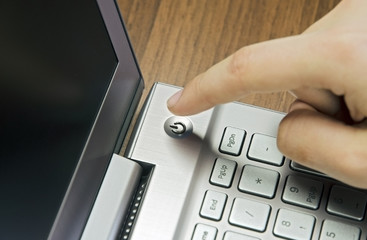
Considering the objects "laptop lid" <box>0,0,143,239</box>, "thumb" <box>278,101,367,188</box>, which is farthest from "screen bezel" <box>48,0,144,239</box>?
"thumb" <box>278,101,367,188</box>

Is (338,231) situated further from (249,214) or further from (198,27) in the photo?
(198,27)

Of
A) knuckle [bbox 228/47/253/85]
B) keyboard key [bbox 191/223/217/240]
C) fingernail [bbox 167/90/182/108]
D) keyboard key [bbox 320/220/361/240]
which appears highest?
knuckle [bbox 228/47/253/85]

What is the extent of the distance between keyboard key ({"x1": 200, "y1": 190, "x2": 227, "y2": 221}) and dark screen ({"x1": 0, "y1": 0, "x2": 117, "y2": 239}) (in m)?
0.09

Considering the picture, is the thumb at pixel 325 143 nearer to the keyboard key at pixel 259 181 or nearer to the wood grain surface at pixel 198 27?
the keyboard key at pixel 259 181

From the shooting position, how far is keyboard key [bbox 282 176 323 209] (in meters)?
0.35

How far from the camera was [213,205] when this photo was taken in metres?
0.35

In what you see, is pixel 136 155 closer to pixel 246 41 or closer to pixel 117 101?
pixel 117 101

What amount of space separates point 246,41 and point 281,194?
15cm

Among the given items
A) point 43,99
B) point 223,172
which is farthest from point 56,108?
point 223,172

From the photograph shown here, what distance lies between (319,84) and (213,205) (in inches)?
4.3

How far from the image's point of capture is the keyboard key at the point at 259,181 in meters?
0.35

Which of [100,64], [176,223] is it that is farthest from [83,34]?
[176,223]

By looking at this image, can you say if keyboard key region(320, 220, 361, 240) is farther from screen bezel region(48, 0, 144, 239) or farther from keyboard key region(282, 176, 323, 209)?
screen bezel region(48, 0, 144, 239)

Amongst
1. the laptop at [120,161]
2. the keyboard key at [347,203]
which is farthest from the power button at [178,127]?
the keyboard key at [347,203]
